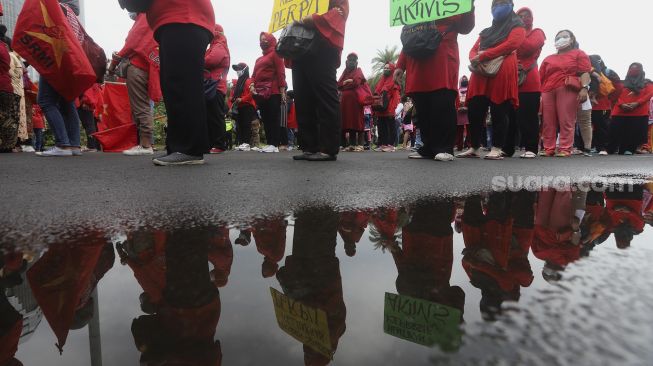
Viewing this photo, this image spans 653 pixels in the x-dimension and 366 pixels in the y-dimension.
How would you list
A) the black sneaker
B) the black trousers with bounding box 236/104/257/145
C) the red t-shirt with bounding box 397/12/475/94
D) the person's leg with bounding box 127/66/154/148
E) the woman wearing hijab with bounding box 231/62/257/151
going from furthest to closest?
the black trousers with bounding box 236/104/257/145, the woman wearing hijab with bounding box 231/62/257/151, the person's leg with bounding box 127/66/154/148, the red t-shirt with bounding box 397/12/475/94, the black sneaker

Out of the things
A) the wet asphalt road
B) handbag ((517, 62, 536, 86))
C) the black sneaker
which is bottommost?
the wet asphalt road

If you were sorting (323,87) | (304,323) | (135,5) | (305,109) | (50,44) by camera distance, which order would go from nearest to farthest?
(304,323) → (135,5) → (323,87) → (50,44) → (305,109)

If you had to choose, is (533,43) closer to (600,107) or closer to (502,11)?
(502,11)

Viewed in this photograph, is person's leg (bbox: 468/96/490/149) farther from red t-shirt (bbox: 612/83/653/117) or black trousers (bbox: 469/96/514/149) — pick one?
red t-shirt (bbox: 612/83/653/117)

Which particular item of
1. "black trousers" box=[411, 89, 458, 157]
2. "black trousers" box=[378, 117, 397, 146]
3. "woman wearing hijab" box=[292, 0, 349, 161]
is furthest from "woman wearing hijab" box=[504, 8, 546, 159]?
"black trousers" box=[378, 117, 397, 146]

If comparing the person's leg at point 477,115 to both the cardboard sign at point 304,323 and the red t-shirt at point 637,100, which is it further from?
the cardboard sign at point 304,323

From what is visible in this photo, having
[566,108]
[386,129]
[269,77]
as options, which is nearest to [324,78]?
[269,77]

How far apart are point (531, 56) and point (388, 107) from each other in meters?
3.09

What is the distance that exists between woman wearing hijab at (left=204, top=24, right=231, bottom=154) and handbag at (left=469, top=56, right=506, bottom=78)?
9.23ft

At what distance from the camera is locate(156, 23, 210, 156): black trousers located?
2.79 metres

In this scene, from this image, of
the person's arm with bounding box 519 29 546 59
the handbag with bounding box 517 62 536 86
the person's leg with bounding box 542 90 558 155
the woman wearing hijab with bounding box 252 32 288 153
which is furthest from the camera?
the woman wearing hijab with bounding box 252 32 288 153

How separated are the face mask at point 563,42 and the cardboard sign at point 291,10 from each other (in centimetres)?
366

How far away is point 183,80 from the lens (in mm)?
2844

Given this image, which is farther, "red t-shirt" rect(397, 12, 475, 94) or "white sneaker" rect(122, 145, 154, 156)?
"white sneaker" rect(122, 145, 154, 156)
